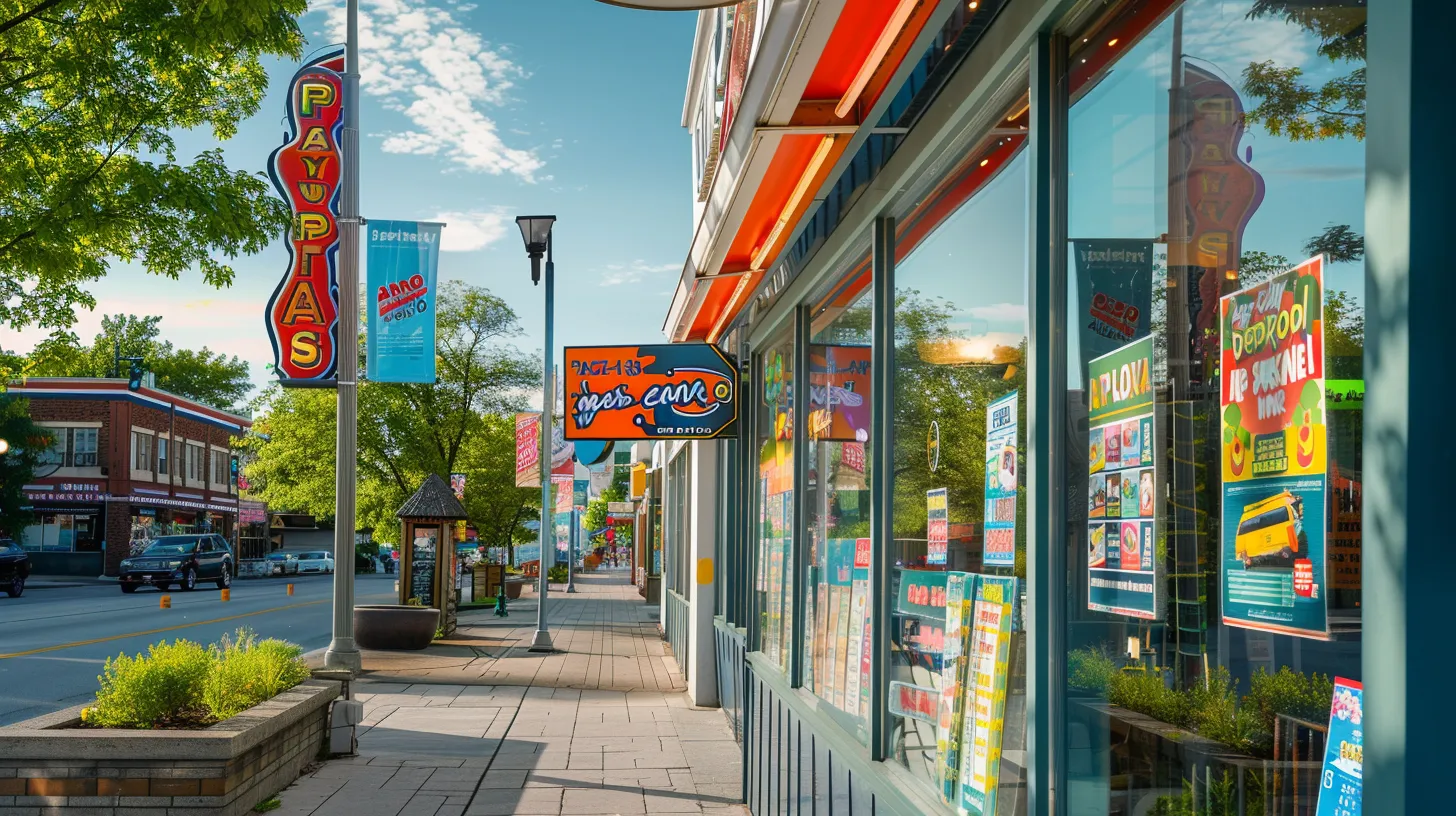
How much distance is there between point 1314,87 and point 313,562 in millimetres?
66251

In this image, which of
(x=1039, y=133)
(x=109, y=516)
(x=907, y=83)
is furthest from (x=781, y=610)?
(x=109, y=516)

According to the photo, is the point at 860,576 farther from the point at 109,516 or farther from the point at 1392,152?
the point at 109,516

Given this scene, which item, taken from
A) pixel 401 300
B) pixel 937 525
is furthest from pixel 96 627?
pixel 937 525

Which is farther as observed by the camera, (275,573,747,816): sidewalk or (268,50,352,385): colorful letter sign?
(268,50,352,385): colorful letter sign

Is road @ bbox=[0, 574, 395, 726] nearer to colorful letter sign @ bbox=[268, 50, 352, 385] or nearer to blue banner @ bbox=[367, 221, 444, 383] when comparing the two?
colorful letter sign @ bbox=[268, 50, 352, 385]

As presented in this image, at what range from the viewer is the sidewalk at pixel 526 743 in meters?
8.54

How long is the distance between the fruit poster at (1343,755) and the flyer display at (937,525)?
6.91ft

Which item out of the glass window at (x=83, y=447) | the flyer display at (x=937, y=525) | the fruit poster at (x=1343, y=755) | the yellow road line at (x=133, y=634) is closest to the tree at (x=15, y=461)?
the glass window at (x=83, y=447)

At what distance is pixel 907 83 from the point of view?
4.17 metres

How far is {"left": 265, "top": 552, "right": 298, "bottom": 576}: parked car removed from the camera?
61.1 metres

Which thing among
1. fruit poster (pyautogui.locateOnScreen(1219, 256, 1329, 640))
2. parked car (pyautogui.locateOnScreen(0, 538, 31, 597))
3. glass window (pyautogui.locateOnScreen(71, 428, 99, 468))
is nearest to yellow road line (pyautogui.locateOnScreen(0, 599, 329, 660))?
parked car (pyautogui.locateOnScreen(0, 538, 31, 597))

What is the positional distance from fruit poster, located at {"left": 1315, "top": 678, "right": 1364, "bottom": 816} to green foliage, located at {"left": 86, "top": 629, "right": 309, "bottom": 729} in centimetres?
725

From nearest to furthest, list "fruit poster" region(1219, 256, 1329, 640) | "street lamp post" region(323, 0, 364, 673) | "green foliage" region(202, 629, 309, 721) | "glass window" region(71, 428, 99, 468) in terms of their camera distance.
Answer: "fruit poster" region(1219, 256, 1329, 640) → "green foliage" region(202, 629, 309, 721) → "street lamp post" region(323, 0, 364, 673) → "glass window" region(71, 428, 99, 468)

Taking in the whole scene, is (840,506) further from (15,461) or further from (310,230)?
(15,461)
